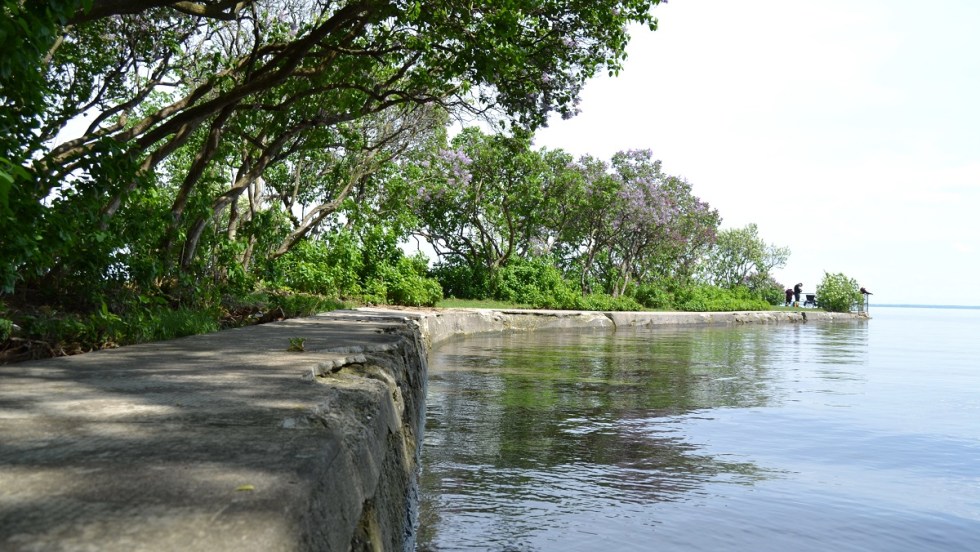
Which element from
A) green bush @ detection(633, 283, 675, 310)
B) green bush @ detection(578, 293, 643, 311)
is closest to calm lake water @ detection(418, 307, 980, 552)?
green bush @ detection(578, 293, 643, 311)

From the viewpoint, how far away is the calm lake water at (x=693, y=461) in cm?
356

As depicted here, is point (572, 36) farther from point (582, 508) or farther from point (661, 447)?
point (582, 508)

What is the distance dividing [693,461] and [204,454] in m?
3.75

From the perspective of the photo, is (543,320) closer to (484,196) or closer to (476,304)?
(476,304)

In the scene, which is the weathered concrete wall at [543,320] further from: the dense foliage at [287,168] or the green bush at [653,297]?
the green bush at [653,297]

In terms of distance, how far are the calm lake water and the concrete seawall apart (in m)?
0.69

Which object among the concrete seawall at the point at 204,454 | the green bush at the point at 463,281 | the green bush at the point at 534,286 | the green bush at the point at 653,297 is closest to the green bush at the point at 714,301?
the green bush at the point at 653,297

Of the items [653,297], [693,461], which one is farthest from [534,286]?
[693,461]

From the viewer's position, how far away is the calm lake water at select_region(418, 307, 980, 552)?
356 centimetres

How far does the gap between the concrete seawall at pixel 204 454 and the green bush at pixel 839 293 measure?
119 feet

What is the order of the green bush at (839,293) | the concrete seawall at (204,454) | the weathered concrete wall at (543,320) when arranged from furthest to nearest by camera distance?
the green bush at (839,293), the weathered concrete wall at (543,320), the concrete seawall at (204,454)

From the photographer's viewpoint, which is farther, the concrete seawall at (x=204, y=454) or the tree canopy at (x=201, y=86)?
the tree canopy at (x=201, y=86)

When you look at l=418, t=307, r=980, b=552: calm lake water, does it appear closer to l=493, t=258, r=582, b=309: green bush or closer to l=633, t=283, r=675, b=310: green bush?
l=493, t=258, r=582, b=309: green bush

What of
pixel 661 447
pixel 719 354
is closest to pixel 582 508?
pixel 661 447
